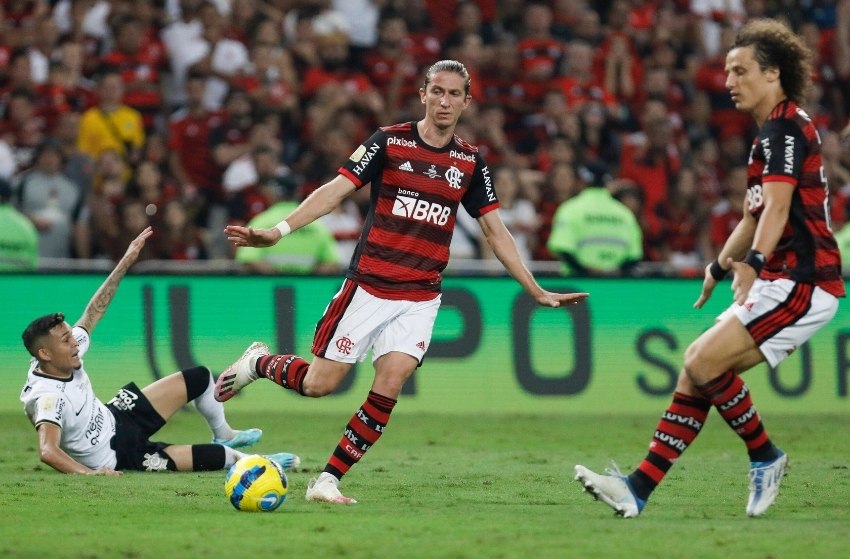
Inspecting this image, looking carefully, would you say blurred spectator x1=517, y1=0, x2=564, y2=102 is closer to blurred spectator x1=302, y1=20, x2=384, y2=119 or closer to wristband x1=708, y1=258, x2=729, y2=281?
blurred spectator x1=302, y1=20, x2=384, y2=119

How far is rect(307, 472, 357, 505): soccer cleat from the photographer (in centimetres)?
820

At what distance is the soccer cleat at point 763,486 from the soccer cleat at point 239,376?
313cm

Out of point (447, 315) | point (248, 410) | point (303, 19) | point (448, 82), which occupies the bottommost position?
point (248, 410)

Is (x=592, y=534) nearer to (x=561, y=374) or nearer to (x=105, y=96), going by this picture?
(x=561, y=374)

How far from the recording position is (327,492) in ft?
27.0

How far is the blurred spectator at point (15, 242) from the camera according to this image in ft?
47.2

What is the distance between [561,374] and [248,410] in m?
3.07

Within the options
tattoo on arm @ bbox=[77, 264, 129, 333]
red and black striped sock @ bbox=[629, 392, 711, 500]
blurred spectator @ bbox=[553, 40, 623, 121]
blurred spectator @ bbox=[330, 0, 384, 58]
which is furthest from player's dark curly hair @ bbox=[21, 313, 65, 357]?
blurred spectator @ bbox=[553, 40, 623, 121]

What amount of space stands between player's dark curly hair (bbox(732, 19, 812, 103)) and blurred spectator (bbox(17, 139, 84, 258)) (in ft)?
30.5

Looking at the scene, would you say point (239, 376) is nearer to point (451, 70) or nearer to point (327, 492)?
point (327, 492)

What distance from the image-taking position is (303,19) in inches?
704

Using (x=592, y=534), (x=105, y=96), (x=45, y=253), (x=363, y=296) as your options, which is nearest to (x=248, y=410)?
(x=45, y=253)

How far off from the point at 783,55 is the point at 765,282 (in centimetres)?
121

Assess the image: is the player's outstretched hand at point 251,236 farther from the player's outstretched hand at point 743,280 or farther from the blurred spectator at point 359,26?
the blurred spectator at point 359,26
